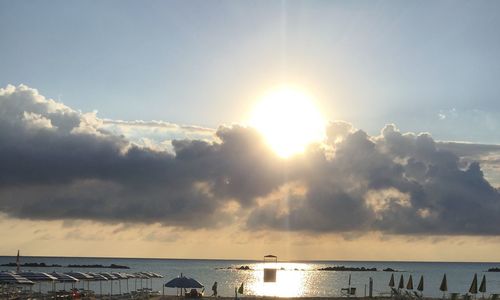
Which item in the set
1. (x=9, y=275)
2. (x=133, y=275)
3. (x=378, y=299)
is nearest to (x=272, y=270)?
(x=378, y=299)

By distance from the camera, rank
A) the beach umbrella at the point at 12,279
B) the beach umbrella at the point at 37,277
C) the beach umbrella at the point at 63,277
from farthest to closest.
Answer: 1. the beach umbrella at the point at 63,277
2. the beach umbrella at the point at 37,277
3. the beach umbrella at the point at 12,279

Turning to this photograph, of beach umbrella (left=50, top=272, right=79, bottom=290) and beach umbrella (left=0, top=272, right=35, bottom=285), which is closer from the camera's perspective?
beach umbrella (left=0, top=272, right=35, bottom=285)

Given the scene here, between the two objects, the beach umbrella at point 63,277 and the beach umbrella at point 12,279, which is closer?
the beach umbrella at point 12,279

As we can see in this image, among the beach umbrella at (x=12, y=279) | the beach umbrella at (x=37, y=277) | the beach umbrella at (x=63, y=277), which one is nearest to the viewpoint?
the beach umbrella at (x=12, y=279)

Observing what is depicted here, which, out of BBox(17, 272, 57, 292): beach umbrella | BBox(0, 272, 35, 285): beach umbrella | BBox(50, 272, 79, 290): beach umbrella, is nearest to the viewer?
BBox(0, 272, 35, 285): beach umbrella

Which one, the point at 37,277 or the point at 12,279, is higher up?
the point at 37,277

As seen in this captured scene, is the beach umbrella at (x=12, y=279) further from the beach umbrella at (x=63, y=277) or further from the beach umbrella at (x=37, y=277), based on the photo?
the beach umbrella at (x=63, y=277)

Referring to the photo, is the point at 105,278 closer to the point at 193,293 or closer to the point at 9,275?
the point at 193,293

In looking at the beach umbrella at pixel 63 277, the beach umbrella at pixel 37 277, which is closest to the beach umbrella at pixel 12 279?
the beach umbrella at pixel 37 277

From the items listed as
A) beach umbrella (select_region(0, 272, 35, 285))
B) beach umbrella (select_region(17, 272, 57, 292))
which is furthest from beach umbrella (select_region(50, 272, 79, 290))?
beach umbrella (select_region(0, 272, 35, 285))

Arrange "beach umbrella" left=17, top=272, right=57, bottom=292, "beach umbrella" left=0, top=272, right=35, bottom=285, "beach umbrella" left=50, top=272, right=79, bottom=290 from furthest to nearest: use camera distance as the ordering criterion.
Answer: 1. "beach umbrella" left=50, top=272, right=79, bottom=290
2. "beach umbrella" left=17, top=272, right=57, bottom=292
3. "beach umbrella" left=0, top=272, right=35, bottom=285

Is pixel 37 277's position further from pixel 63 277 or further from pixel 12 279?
pixel 63 277

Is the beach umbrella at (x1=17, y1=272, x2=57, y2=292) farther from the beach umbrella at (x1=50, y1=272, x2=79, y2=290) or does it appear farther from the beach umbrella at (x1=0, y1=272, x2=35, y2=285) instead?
the beach umbrella at (x1=50, y1=272, x2=79, y2=290)

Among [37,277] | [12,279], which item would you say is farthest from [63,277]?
[12,279]
